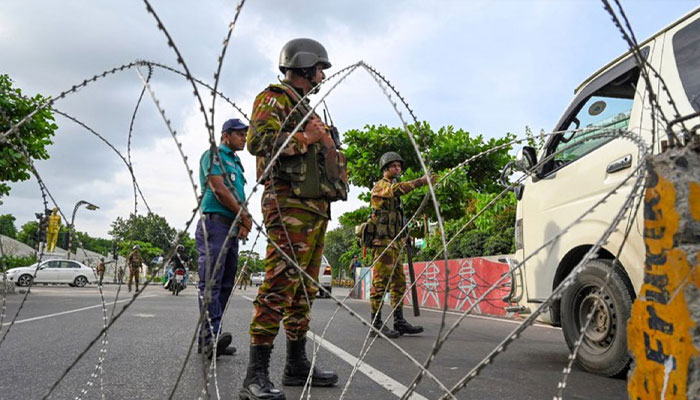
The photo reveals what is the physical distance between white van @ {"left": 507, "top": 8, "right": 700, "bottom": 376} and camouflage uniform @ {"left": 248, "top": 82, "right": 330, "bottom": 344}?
1.30 meters

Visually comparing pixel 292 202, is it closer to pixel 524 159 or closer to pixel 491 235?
pixel 524 159

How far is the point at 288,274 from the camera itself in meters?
2.57

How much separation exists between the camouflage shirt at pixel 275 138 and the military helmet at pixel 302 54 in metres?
0.19

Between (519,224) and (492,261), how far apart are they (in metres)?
6.64

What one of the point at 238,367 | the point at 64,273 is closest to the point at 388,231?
the point at 238,367

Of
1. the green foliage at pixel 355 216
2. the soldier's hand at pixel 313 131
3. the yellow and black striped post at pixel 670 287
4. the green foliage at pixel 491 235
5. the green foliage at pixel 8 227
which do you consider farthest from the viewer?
the green foliage at pixel 8 227

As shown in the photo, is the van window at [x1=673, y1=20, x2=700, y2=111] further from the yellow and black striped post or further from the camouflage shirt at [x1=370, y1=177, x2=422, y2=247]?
the camouflage shirt at [x1=370, y1=177, x2=422, y2=247]

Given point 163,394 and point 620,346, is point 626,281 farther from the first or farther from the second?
point 163,394

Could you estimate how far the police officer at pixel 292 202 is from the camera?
8.32ft

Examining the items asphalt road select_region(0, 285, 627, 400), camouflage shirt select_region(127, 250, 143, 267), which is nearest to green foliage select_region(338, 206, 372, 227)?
camouflage shirt select_region(127, 250, 143, 267)

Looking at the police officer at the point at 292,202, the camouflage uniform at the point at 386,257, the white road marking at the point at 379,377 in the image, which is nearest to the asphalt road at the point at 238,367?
the white road marking at the point at 379,377

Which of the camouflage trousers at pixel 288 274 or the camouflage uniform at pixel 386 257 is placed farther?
the camouflage uniform at pixel 386 257

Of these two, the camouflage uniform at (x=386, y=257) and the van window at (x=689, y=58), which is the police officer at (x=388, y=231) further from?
the van window at (x=689, y=58)

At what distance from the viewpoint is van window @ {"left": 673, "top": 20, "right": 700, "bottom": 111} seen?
2592 mm
